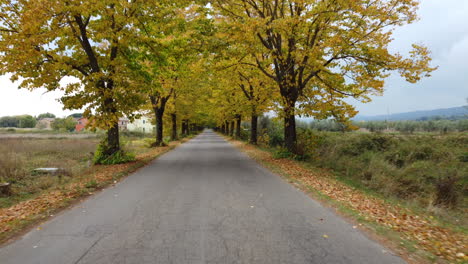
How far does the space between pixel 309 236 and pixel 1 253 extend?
14.8 feet

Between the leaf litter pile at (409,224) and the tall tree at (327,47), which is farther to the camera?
the tall tree at (327,47)

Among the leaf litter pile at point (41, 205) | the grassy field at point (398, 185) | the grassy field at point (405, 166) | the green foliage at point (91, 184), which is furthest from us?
the grassy field at point (405, 166)

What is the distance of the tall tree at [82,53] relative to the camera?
1016 cm

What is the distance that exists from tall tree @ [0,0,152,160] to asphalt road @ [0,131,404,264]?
5.64 m

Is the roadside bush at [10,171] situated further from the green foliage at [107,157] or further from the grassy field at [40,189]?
the green foliage at [107,157]

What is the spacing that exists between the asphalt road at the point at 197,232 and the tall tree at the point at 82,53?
564 centimetres

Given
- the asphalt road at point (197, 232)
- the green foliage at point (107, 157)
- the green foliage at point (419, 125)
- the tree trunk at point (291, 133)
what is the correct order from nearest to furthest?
the asphalt road at point (197, 232) < the green foliage at point (107, 157) < the tree trunk at point (291, 133) < the green foliage at point (419, 125)

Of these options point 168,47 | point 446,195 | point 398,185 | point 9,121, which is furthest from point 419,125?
point 9,121

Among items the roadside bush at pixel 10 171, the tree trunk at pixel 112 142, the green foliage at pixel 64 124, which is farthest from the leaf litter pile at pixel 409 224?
the green foliage at pixel 64 124

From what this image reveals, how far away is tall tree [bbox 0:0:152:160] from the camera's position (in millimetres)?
10156

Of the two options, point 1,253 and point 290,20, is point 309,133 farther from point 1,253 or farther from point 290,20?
point 1,253

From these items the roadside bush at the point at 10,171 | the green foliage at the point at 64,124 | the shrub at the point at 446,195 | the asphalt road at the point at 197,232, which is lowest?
the shrub at the point at 446,195

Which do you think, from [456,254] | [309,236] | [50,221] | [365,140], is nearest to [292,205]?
[309,236]

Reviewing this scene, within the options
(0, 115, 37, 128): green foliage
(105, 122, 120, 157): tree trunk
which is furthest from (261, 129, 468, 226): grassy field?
(0, 115, 37, 128): green foliage
